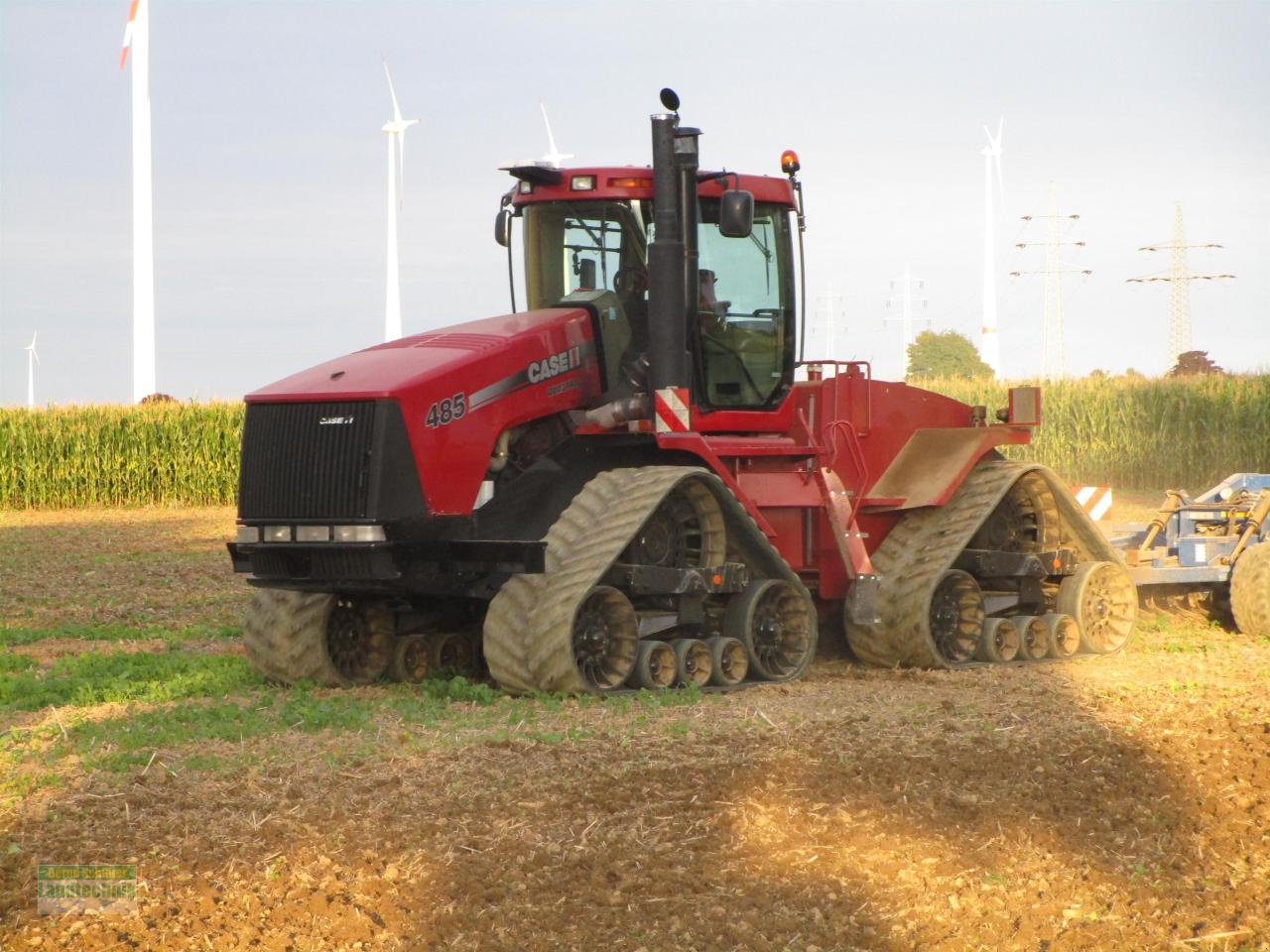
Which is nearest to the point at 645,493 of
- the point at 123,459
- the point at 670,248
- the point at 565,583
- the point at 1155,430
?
the point at 565,583

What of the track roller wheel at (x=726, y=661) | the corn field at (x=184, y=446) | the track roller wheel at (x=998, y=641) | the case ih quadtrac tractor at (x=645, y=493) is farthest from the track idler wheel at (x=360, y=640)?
the corn field at (x=184, y=446)

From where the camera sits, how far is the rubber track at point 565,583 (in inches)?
381

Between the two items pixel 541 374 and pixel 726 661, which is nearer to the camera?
pixel 541 374

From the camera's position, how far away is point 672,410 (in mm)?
11000

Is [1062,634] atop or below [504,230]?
below

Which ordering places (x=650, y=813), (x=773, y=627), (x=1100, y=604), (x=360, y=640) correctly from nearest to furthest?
1. (x=650, y=813)
2. (x=360, y=640)
3. (x=773, y=627)
4. (x=1100, y=604)

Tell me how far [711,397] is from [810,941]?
20.9 feet

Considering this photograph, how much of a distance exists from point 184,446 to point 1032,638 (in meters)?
25.9

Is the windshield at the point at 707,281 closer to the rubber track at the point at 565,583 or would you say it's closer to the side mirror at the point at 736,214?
the side mirror at the point at 736,214

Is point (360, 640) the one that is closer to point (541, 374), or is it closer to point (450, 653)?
point (450, 653)

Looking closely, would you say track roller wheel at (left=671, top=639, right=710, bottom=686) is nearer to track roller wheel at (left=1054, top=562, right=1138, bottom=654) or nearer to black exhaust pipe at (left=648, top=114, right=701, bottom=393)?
black exhaust pipe at (left=648, top=114, right=701, bottom=393)

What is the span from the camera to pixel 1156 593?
14477 millimetres

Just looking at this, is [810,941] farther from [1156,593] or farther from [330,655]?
[1156,593]

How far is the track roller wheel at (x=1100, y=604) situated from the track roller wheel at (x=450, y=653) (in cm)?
469
